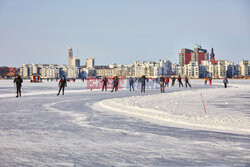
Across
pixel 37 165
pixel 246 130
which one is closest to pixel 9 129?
pixel 37 165

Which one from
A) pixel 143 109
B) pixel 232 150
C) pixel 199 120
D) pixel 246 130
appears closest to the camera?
pixel 232 150

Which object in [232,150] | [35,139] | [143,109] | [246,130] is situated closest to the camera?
[232,150]

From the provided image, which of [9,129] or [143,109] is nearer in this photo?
[9,129]

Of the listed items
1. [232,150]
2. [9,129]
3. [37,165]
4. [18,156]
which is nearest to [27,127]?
[9,129]

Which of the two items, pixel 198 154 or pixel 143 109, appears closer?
pixel 198 154

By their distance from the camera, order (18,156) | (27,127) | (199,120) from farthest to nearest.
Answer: (199,120) → (27,127) → (18,156)

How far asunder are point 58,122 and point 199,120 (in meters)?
4.21

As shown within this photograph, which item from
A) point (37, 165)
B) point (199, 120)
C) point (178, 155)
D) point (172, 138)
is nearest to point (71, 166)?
point (37, 165)

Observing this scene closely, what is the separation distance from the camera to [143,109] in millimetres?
11758

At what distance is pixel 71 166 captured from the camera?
4352 mm

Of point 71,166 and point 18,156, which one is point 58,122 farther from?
point 71,166

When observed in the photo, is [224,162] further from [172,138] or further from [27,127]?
[27,127]

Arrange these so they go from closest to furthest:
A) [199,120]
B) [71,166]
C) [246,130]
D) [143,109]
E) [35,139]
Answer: [71,166] < [35,139] < [246,130] < [199,120] < [143,109]

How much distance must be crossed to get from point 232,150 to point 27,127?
526cm
